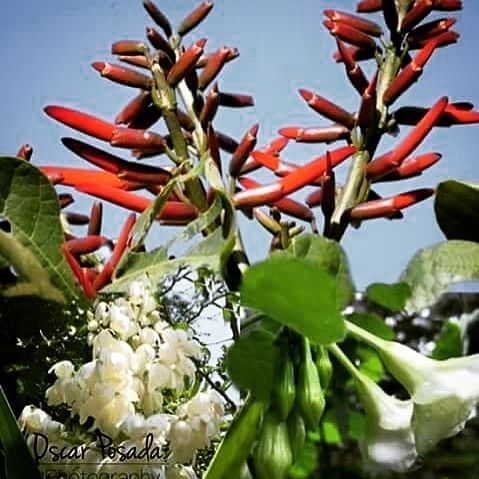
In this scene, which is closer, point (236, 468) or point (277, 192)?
point (236, 468)

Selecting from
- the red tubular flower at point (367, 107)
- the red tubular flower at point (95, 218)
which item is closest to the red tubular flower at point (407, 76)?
the red tubular flower at point (367, 107)

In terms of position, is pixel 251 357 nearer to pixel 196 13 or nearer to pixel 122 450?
pixel 122 450

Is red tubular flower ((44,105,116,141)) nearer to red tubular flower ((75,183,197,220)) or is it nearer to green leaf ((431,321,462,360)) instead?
red tubular flower ((75,183,197,220))

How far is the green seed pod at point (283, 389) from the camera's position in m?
0.18

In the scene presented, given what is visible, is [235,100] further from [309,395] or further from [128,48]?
[309,395]

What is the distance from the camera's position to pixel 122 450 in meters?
0.24

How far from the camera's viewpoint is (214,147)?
299 mm

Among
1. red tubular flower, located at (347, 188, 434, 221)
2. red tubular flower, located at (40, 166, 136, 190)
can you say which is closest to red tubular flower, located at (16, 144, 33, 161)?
red tubular flower, located at (40, 166, 136, 190)

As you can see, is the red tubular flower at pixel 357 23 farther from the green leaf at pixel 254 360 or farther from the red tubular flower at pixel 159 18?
the green leaf at pixel 254 360

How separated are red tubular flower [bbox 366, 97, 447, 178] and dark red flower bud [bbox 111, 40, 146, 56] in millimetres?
99

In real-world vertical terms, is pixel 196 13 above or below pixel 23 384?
above

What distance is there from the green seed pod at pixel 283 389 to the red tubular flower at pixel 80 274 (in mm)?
103

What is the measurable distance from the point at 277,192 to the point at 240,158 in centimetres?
2

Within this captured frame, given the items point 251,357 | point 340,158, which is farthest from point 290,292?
point 340,158
